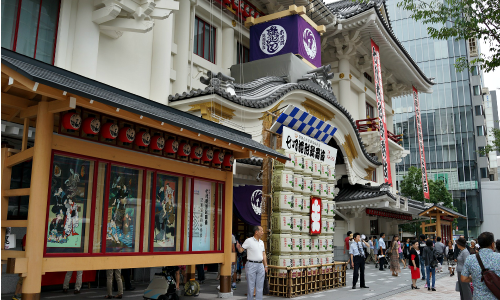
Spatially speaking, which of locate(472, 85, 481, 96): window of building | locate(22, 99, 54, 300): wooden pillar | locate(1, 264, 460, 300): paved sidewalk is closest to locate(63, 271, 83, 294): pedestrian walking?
locate(1, 264, 460, 300): paved sidewalk

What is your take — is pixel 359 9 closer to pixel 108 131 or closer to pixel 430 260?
pixel 430 260

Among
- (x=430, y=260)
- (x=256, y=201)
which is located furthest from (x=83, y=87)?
(x=430, y=260)

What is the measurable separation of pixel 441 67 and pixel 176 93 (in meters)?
56.4

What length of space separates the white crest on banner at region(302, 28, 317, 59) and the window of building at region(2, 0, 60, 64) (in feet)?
33.1

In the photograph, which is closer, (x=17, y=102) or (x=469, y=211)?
(x=17, y=102)

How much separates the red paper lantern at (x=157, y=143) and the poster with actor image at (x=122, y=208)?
0.60 metres

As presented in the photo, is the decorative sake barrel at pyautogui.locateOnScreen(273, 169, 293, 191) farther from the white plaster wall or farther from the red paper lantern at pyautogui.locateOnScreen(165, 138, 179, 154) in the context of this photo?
the white plaster wall

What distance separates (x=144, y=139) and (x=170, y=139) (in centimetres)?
71

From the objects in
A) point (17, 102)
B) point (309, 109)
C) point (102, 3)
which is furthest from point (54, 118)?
point (309, 109)

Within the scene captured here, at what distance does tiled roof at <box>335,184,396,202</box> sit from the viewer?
748 inches

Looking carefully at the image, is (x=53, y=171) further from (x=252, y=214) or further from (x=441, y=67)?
(x=441, y=67)

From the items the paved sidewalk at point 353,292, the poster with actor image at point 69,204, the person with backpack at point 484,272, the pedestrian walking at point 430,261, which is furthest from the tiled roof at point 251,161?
the person with backpack at point 484,272

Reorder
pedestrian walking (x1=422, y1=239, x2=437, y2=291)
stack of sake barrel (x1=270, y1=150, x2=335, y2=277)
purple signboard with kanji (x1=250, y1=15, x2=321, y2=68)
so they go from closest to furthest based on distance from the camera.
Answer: stack of sake barrel (x1=270, y1=150, x2=335, y2=277) < pedestrian walking (x1=422, y1=239, x2=437, y2=291) < purple signboard with kanji (x1=250, y1=15, x2=321, y2=68)

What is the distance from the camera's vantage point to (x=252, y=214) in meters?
13.4
